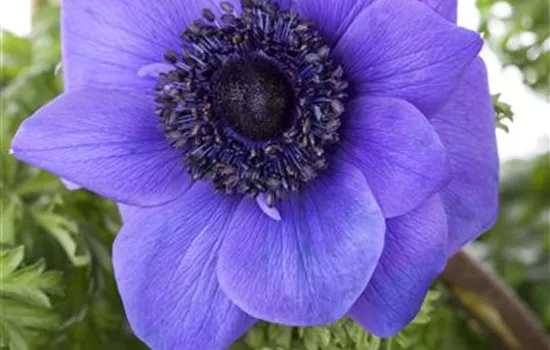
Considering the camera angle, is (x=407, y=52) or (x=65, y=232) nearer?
(x=407, y=52)

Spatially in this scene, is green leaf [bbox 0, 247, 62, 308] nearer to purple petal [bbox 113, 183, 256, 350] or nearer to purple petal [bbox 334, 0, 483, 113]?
purple petal [bbox 113, 183, 256, 350]

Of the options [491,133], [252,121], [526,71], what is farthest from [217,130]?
[526,71]

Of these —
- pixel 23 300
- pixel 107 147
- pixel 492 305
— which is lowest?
pixel 492 305

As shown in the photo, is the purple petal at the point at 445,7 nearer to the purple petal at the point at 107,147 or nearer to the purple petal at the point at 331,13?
the purple petal at the point at 331,13

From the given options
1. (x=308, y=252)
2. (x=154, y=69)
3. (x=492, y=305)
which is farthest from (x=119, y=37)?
(x=492, y=305)

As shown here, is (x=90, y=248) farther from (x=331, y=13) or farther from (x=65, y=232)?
(x=331, y=13)

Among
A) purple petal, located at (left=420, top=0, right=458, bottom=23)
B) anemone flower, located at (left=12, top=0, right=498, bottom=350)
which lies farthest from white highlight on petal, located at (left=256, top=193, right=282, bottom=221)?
purple petal, located at (left=420, top=0, right=458, bottom=23)

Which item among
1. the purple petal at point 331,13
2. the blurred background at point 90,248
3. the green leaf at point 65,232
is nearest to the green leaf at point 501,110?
the blurred background at point 90,248
